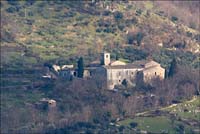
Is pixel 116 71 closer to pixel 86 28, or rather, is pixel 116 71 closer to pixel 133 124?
pixel 133 124

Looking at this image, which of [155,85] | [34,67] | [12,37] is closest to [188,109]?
[155,85]

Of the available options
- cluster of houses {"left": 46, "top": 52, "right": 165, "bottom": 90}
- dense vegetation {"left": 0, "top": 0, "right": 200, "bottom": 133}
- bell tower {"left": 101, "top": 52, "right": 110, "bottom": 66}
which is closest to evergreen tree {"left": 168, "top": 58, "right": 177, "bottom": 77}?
dense vegetation {"left": 0, "top": 0, "right": 200, "bottom": 133}

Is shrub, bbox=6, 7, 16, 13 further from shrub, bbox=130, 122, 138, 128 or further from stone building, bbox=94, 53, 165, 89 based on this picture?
shrub, bbox=130, 122, 138, 128

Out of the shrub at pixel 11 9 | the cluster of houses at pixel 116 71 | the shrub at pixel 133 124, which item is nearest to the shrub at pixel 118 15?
the shrub at pixel 11 9

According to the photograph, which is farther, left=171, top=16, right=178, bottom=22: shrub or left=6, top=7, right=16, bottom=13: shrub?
left=171, top=16, right=178, bottom=22: shrub

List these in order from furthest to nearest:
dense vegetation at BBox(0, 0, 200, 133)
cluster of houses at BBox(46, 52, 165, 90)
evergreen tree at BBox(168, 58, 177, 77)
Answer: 1. evergreen tree at BBox(168, 58, 177, 77)
2. cluster of houses at BBox(46, 52, 165, 90)
3. dense vegetation at BBox(0, 0, 200, 133)

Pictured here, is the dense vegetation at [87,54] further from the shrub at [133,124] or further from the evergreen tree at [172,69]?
the shrub at [133,124]
